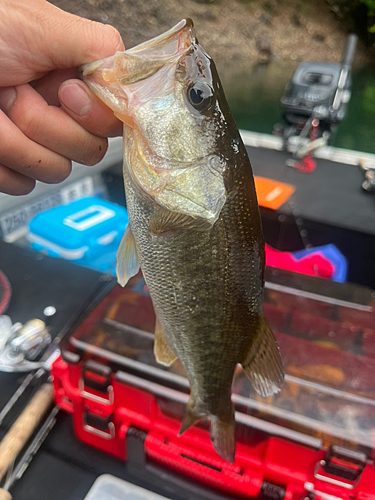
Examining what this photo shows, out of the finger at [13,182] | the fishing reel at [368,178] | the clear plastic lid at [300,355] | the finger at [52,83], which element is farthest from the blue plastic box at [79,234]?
the fishing reel at [368,178]

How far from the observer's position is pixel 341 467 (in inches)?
44.4

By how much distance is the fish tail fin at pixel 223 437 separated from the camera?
3.01 ft

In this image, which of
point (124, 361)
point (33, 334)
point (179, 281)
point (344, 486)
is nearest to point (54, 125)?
point (179, 281)

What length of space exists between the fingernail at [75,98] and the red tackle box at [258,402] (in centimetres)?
92

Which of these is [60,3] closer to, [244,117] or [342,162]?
[244,117]

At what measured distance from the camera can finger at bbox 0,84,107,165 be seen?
80 centimetres

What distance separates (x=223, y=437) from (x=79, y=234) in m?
1.87

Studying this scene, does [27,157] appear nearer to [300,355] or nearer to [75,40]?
[75,40]

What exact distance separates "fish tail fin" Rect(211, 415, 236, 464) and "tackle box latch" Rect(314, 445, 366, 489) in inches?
16.3

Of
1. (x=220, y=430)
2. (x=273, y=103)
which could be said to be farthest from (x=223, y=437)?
(x=273, y=103)

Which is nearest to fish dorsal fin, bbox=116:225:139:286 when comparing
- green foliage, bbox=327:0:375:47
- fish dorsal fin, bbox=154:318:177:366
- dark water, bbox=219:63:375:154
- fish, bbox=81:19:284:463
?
fish, bbox=81:19:284:463

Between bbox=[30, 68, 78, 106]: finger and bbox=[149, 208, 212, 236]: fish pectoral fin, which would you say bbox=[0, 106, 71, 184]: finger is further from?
bbox=[149, 208, 212, 236]: fish pectoral fin

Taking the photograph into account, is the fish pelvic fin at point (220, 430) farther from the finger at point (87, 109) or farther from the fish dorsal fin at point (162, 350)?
the finger at point (87, 109)

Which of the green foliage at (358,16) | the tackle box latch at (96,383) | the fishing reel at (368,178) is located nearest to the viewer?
the tackle box latch at (96,383)
